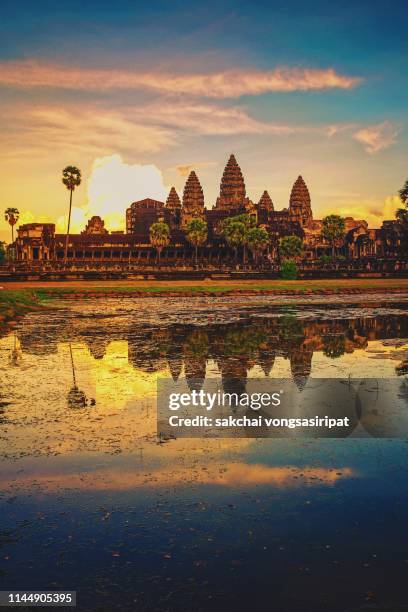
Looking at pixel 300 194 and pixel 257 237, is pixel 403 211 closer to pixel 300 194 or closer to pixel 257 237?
pixel 257 237

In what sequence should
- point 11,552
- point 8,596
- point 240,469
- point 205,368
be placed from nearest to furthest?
point 8,596, point 11,552, point 240,469, point 205,368

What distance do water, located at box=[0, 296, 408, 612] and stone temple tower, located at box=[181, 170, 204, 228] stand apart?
166 m

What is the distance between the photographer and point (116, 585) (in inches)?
224

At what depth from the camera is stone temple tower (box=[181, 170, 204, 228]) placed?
178925mm

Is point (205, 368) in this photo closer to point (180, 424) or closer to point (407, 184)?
point (180, 424)

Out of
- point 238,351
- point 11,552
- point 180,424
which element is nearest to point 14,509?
point 11,552

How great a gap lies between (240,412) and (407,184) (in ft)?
251

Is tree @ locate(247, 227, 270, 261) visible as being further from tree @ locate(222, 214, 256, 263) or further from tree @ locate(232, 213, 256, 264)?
tree @ locate(222, 214, 256, 263)

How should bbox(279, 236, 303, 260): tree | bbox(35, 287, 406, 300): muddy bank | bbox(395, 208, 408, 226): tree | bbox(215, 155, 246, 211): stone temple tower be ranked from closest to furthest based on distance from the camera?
bbox(35, 287, 406, 300): muddy bank
bbox(395, 208, 408, 226): tree
bbox(279, 236, 303, 260): tree
bbox(215, 155, 246, 211): stone temple tower

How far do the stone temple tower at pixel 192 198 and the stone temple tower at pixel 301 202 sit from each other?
2796 centimetres

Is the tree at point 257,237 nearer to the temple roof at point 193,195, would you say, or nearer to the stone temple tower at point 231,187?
the stone temple tower at point 231,187

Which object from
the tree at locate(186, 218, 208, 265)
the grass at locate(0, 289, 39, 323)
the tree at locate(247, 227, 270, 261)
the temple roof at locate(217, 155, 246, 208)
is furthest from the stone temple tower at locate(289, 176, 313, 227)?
the grass at locate(0, 289, 39, 323)

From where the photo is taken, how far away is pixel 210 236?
527 feet

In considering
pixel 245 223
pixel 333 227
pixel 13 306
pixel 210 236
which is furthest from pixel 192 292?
pixel 210 236
